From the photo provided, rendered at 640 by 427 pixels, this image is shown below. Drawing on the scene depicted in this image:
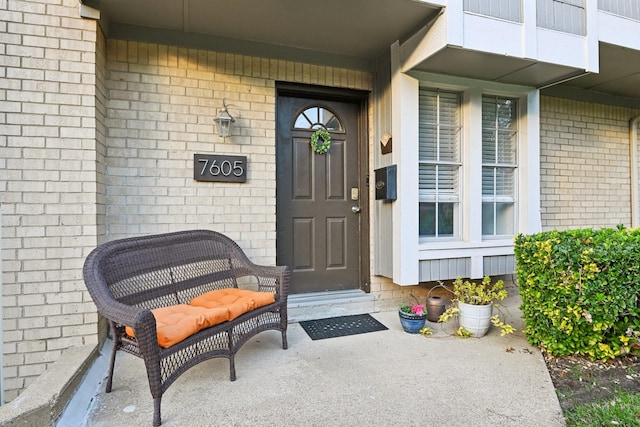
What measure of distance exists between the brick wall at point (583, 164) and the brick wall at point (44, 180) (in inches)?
181

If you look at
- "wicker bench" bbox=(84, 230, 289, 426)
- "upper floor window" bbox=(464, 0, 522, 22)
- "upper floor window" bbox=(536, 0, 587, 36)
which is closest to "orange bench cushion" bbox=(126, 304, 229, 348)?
"wicker bench" bbox=(84, 230, 289, 426)

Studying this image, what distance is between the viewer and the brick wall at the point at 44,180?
233 centimetres

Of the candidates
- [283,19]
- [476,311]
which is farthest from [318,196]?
[476,311]

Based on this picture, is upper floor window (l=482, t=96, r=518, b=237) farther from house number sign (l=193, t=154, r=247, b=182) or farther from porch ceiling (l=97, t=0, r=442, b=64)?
house number sign (l=193, t=154, r=247, b=182)

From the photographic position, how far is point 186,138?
300cm

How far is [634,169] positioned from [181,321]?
18.6ft

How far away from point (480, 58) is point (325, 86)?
1382 millimetres

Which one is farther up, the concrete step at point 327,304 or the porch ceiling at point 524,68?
the porch ceiling at point 524,68

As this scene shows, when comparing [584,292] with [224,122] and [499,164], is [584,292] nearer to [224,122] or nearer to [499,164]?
[499,164]

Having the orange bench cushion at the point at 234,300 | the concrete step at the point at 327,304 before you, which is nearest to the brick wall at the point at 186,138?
the concrete step at the point at 327,304

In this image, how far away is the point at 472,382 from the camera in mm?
2143

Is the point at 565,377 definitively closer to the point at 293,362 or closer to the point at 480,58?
the point at 293,362

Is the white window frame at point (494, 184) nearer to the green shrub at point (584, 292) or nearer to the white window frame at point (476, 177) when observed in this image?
the white window frame at point (476, 177)

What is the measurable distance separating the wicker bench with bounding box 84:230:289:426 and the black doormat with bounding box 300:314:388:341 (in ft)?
1.38
